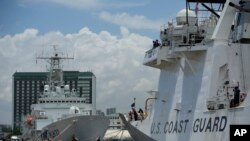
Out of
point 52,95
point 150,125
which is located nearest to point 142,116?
point 150,125

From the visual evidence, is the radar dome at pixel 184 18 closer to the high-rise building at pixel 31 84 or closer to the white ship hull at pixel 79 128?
the white ship hull at pixel 79 128

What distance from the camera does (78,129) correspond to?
39.0 meters

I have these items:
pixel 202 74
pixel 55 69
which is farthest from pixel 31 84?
pixel 202 74

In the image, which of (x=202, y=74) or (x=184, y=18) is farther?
(x=184, y=18)

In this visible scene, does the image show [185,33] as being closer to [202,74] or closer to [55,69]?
[202,74]

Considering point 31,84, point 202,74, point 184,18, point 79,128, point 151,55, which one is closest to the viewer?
point 202,74

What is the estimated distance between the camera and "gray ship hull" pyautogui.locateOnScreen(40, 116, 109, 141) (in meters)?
38.6

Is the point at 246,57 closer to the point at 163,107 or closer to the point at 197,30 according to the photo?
the point at 197,30

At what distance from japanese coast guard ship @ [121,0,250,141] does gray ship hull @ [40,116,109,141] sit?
9.61 metres

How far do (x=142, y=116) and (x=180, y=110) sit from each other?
805cm

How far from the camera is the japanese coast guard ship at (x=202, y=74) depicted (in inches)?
830

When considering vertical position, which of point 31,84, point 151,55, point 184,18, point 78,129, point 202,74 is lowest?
point 78,129

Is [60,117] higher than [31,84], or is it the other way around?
[31,84]

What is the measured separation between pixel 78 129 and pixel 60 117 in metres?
11.1
